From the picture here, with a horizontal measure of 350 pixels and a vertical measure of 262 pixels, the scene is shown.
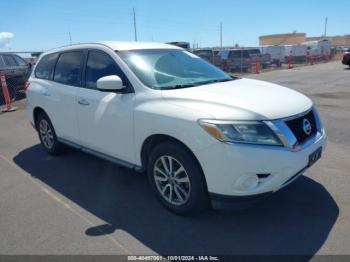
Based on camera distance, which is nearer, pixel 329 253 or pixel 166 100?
pixel 329 253

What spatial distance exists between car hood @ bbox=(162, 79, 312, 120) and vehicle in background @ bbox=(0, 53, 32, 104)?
1082 cm

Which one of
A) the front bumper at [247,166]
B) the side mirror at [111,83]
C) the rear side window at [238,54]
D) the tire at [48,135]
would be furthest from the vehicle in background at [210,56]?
the front bumper at [247,166]

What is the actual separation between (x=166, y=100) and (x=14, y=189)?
8.50 feet

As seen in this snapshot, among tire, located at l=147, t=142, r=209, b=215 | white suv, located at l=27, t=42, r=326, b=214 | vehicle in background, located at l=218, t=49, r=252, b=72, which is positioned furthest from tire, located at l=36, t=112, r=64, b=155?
vehicle in background, located at l=218, t=49, r=252, b=72

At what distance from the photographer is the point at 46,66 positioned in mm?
5703

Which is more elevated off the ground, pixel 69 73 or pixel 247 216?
pixel 69 73

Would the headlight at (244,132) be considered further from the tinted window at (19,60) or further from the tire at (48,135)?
the tinted window at (19,60)

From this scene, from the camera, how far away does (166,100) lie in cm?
350

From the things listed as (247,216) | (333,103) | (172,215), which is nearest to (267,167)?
(247,216)

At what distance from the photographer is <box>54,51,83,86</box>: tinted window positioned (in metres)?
4.77

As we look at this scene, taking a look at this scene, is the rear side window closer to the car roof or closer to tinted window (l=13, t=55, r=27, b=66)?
tinted window (l=13, t=55, r=27, b=66)

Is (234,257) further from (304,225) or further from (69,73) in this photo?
(69,73)

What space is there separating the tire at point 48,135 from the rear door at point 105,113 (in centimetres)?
107

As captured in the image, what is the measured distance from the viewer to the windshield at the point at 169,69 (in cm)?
389
